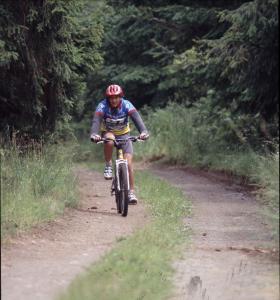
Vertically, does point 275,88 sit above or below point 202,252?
above

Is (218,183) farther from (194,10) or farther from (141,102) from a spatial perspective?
(141,102)

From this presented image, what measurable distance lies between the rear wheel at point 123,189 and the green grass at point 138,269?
727mm

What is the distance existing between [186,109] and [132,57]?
5.18 meters

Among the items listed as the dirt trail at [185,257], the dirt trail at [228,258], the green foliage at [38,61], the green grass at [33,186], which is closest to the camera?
the dirt trail at [185,257]

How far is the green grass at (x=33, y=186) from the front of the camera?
8430mm

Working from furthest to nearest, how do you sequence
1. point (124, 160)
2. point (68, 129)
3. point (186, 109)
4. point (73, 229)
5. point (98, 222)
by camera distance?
point (186, 109) → point (68, 129) → point (124, 160) → point (98, 222) → point (73, 229)

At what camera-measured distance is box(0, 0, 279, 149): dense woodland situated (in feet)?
40.1

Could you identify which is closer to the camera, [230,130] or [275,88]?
[275,88]

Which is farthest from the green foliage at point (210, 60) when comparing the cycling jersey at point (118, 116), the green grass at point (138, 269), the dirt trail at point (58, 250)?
the green grass at point (138, 269)

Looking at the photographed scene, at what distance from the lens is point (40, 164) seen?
34.8ft

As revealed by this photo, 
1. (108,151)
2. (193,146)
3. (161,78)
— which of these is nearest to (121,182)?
(108,151)

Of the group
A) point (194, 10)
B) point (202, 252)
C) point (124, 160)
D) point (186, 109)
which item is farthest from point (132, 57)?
point (202, 252)

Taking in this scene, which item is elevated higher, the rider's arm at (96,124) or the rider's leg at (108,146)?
the rider's arm at (96,124)

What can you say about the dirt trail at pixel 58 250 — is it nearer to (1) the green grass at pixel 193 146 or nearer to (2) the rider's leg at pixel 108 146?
(2) the rider's leg at pixel 108 146
